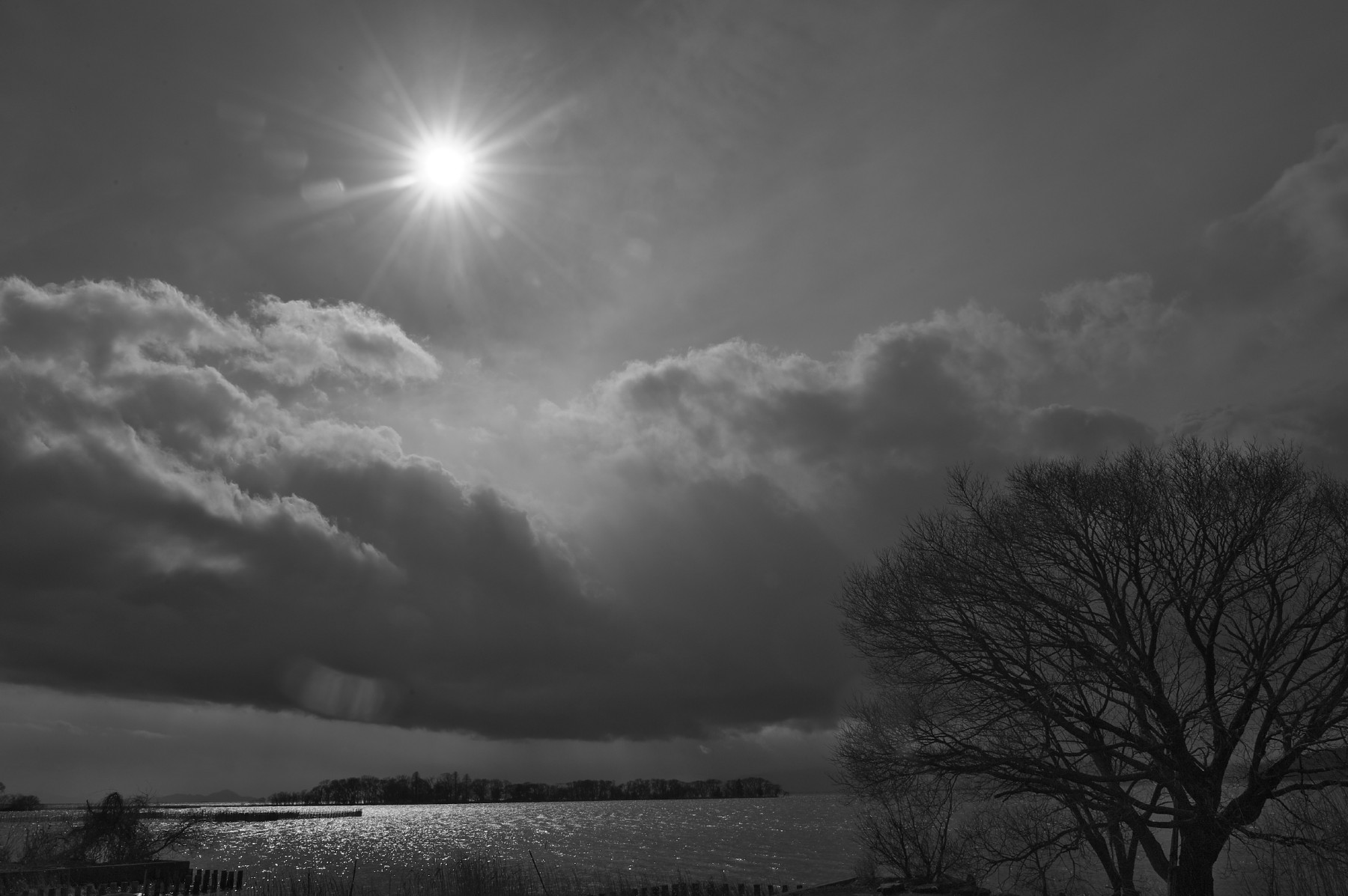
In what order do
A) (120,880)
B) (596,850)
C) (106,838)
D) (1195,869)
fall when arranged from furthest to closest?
1. (596,850)
2. (106,838)
3. (120,880)
4. (1195,869)

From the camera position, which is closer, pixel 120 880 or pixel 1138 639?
pixel 1138 639

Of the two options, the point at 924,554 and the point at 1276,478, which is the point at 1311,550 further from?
the point at 924,554

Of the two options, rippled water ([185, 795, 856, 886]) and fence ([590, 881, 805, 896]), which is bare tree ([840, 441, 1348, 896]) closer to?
fence ([590, 881, 805, 896])

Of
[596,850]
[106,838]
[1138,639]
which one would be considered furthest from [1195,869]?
[596,850]

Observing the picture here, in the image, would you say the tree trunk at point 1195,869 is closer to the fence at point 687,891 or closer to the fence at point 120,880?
the fence at point 687,891

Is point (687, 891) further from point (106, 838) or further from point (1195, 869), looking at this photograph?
point (106, 838)

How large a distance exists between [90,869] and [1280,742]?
41.6 metres

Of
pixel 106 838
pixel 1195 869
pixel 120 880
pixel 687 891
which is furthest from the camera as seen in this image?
pixel 106 838

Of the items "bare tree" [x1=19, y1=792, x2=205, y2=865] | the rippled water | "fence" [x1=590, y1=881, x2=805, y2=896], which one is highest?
"bare tree" [x1=19, y1=792, x2=205, y2=865]

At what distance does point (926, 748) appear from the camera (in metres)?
20.0

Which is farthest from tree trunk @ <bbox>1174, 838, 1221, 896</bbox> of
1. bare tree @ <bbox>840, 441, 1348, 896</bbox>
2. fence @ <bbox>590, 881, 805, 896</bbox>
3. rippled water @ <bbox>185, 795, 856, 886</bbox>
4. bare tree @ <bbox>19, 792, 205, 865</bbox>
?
bare tree @ <bbox>19, 792, 205, 865</bbox>

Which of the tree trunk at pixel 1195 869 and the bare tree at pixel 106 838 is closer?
the tree trunk at pixel 1195 869

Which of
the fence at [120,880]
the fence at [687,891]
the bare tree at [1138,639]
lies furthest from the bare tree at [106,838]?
the bare tree at [1138,639]

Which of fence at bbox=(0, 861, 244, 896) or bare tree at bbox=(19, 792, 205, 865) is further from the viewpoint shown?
bare tree at bbox=(19, 792, 205, 865)
